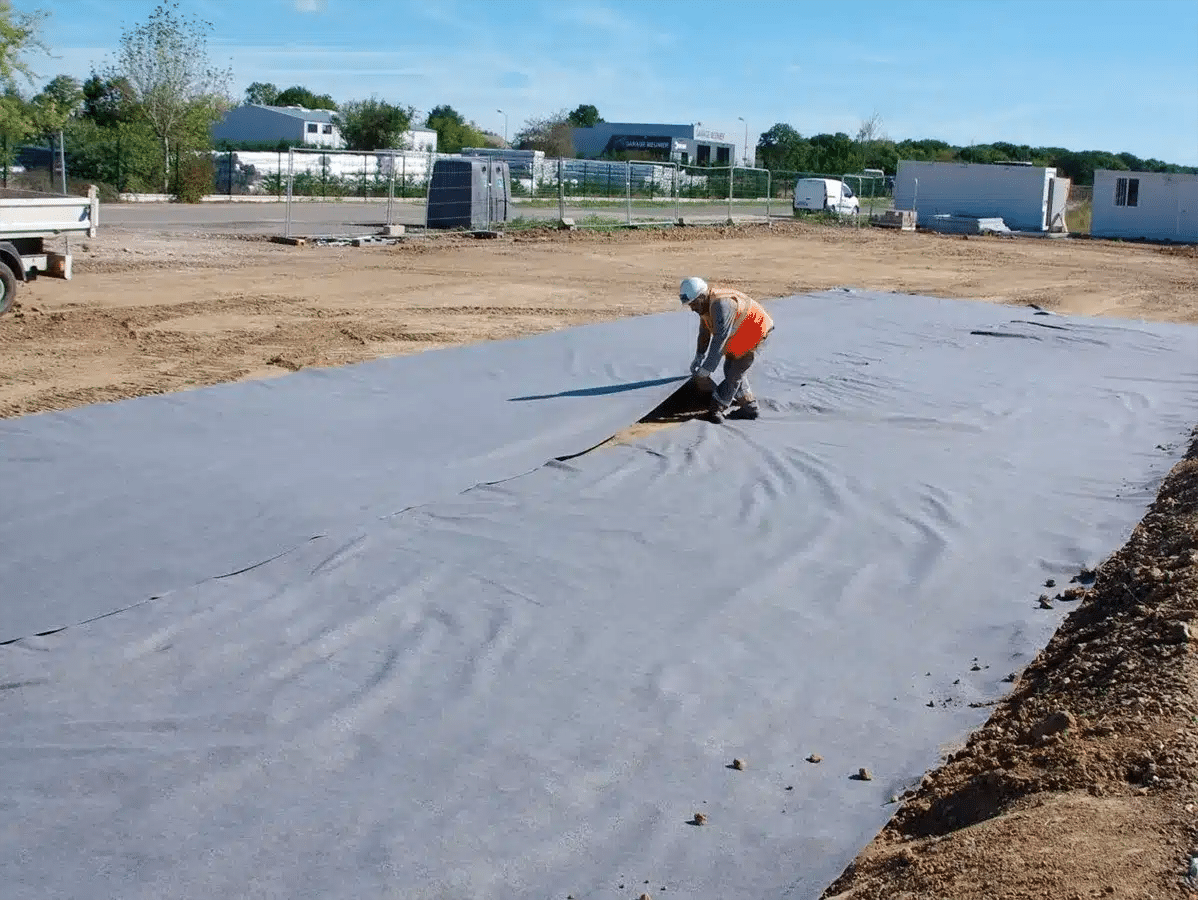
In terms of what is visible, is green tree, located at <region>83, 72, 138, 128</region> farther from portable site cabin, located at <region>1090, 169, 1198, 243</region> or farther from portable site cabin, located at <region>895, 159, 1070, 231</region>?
portable site cabin, located at <region>1090, 169, 1198, 243</region>

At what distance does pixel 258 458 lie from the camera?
743 cm

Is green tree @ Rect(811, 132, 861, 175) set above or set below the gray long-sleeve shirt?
above

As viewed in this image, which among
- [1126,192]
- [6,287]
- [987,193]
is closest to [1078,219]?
[987,193]

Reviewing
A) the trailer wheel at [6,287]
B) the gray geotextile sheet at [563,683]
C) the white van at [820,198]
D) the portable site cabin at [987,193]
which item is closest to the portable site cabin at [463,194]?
the trailer wheel at [6,287]

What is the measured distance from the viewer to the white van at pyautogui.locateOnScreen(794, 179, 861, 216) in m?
43.1

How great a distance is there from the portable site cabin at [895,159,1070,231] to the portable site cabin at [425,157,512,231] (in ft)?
60.3

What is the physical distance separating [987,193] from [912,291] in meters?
23.3

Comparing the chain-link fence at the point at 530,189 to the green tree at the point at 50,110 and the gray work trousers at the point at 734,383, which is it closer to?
the green tree at the point at 50,110

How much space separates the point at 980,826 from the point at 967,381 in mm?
8081

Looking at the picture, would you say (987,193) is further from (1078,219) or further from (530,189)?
(530,189)

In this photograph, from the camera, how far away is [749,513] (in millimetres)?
7168

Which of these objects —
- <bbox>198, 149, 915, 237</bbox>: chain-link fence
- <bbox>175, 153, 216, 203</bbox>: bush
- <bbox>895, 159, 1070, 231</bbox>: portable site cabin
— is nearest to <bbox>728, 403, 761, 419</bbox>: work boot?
<bbox>198, 149, 915, 237</bbox>: chain-link fence

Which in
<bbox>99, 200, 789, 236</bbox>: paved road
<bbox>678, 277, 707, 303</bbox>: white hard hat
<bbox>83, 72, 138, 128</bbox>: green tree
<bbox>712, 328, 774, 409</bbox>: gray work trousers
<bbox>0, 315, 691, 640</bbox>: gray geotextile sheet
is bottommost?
<bbox>0, 315, 691, 640</bbox>: gray geotextile sheet

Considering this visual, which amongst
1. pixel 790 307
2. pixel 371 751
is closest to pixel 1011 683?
pixel 371 751
